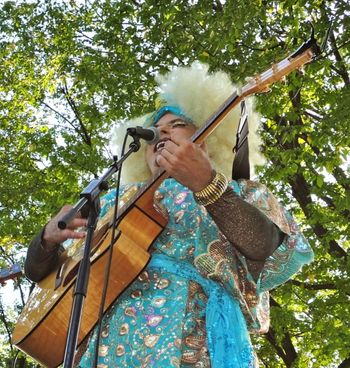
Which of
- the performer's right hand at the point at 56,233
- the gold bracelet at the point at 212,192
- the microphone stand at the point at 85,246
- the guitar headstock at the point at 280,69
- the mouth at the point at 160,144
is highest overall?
the guitar headstock at the point at 280,69

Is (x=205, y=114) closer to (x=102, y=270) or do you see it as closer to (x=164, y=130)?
(x=164, y=130)

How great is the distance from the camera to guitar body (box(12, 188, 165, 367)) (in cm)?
235

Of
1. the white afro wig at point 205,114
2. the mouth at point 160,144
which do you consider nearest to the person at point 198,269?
the mouth at point 160,144

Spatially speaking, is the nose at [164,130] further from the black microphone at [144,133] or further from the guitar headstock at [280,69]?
the guitar headstock at [280,69]

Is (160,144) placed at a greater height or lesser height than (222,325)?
greater

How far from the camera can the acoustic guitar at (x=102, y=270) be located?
7.70ft

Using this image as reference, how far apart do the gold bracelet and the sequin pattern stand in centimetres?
24

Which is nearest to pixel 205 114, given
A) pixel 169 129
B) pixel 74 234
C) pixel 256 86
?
pixel 169 129

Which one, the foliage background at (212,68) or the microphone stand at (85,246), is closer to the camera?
the microphone stand at (85,246)

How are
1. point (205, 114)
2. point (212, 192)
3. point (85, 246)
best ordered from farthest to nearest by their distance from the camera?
point (205, 114)
point (212, 192)
point (85, 246)

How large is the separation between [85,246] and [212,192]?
510 millimetres

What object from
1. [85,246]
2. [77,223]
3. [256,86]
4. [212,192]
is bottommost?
[85,246]

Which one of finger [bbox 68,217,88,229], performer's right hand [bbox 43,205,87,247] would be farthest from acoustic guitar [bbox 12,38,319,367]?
finger [bbox 68,217,88,229]

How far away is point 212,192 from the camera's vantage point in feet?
7.06
